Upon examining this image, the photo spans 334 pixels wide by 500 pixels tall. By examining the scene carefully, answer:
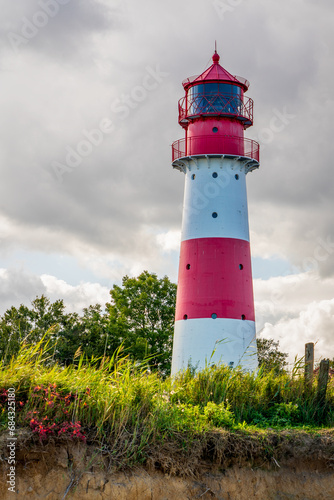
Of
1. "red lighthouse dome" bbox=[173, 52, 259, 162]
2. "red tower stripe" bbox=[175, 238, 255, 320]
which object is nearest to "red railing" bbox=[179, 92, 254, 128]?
"red lighthouse dome" bbox=[173, 52, 259, 162]

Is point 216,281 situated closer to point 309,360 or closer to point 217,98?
point 217,98

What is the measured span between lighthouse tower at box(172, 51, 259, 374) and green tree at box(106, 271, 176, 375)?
Result: 1065cm

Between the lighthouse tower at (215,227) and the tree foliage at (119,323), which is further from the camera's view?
the tree foliage at (119,323)

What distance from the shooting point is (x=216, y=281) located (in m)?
29.8

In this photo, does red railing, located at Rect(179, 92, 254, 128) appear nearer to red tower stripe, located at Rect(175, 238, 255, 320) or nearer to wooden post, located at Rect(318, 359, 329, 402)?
red tower stripe, located at Rect(175, 238, 255, 320)

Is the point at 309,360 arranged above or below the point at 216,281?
below

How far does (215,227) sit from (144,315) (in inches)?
586

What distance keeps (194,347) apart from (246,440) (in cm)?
1503

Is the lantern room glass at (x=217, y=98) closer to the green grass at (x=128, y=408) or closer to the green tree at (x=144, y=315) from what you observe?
the green tree at (x=144, y=315)

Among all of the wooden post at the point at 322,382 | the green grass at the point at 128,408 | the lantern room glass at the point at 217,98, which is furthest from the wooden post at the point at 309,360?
the lantern room glass at the point at 217,98

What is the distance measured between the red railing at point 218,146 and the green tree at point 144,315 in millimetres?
12940

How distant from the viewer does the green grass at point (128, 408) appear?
13109 mm

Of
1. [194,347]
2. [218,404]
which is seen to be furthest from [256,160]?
[218,404]

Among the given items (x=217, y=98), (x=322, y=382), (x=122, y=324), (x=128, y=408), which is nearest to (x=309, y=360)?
(x=322, y=382)
